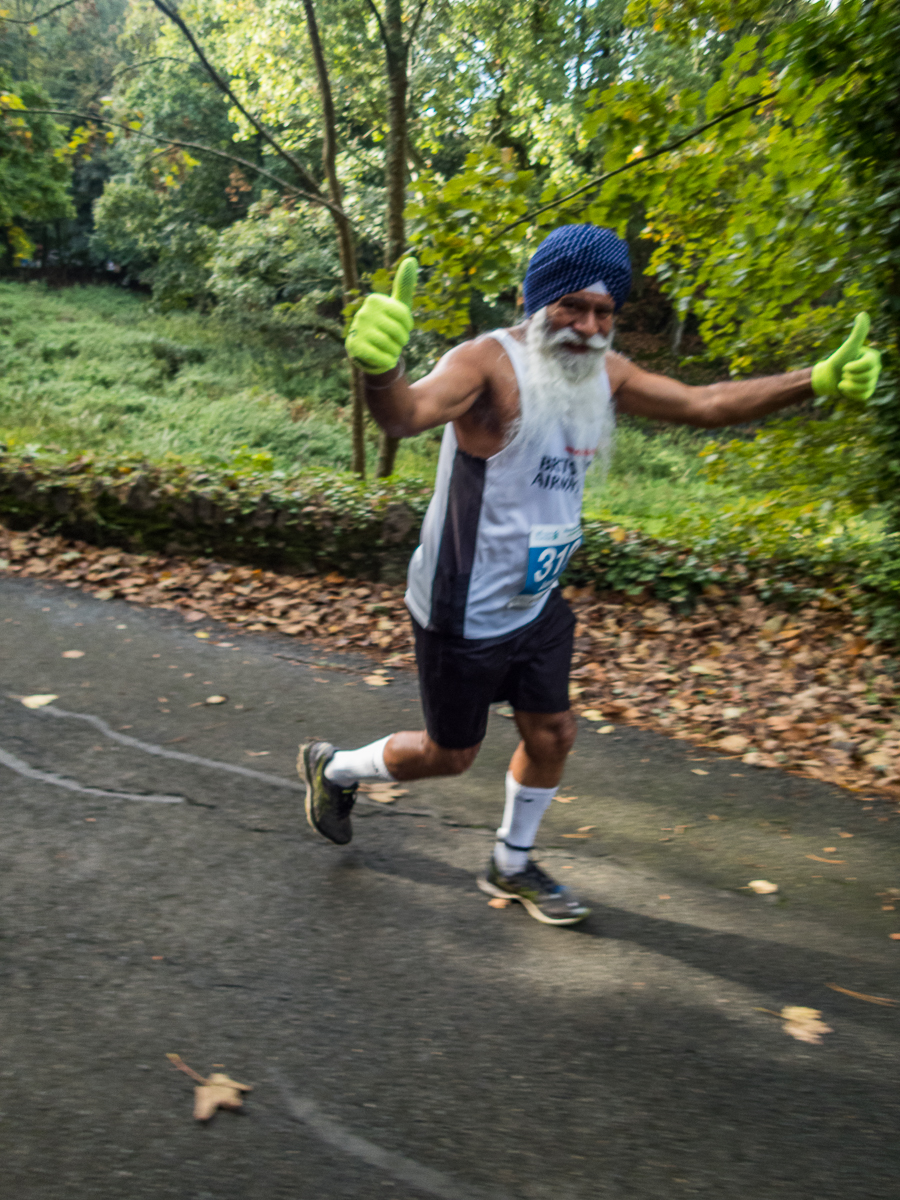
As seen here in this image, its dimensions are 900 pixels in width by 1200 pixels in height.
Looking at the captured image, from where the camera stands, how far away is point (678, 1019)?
8.09 feet

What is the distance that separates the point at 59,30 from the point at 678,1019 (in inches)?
1825

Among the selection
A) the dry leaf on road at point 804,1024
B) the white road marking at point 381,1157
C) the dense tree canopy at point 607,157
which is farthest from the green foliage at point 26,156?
the dry leaf on road at point 804,1024

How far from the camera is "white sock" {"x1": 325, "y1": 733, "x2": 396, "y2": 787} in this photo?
3.05 m

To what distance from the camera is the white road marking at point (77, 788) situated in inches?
141

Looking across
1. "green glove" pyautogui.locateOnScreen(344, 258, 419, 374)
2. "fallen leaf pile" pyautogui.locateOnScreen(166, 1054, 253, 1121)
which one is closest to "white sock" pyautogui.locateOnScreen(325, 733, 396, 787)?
"fallen leaf pile" pyautogui.locateOnScreen(166, 1054, 253, 1121)

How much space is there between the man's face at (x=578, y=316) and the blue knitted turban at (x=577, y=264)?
25mm

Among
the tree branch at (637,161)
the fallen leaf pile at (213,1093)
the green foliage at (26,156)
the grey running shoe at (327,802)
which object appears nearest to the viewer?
the fallen leaf pile at (213,1093)

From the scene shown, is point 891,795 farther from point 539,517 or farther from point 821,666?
point 539,517

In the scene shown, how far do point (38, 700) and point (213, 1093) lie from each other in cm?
295

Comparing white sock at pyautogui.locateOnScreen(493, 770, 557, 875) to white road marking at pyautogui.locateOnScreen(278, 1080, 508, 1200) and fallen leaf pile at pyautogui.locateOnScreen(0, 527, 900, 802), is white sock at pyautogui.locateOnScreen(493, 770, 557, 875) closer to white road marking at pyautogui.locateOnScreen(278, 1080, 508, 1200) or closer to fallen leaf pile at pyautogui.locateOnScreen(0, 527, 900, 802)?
white road marking at pyautogui.locateOnScreen(278, 1080, 508, 1200)

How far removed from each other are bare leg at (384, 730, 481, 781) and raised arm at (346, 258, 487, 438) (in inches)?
44.2

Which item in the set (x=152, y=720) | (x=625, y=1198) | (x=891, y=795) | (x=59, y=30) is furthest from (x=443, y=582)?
(x=59, y=30)

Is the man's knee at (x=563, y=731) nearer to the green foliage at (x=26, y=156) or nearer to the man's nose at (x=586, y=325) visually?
the man's nose at (x=586, y=325)

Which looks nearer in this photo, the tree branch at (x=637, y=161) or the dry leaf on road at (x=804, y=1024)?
the dry leaf on road at (x=804, y=1024)
